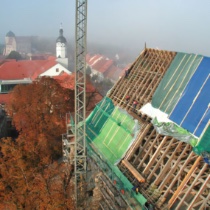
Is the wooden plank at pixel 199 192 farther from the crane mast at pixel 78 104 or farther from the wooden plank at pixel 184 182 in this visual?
the crane mast at pixel 78 104

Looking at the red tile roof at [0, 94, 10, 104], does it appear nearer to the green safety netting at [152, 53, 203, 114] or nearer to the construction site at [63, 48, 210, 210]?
the construction site at [63, 48, 210, 210]

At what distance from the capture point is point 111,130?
17.3 meters

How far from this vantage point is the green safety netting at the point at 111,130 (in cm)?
1545

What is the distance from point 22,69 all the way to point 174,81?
152ft

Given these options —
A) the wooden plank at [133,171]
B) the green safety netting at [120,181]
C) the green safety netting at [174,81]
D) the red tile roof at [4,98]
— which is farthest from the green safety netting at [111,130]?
the red tile roof at [4,98]

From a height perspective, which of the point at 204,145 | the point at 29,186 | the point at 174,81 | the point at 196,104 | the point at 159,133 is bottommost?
the point at 29,186

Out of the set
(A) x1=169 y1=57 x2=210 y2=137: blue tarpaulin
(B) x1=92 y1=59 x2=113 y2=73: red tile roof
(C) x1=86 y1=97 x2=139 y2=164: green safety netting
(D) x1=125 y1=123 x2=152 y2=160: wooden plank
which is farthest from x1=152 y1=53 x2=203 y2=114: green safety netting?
(B) x1=92 y1=59 x2=113 y2=73: red tile roof

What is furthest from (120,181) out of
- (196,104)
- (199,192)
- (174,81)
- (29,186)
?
(174,81)

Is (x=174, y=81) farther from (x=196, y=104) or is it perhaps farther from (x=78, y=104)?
(x=78, y=104)

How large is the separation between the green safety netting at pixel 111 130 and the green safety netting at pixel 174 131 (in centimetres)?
157

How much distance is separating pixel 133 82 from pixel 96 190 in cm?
730

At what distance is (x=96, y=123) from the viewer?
754 inches

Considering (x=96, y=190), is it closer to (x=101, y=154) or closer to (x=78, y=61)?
(x=101, y=154)

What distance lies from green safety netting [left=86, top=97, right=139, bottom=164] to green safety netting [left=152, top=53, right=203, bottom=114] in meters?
1.77
